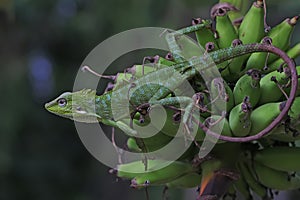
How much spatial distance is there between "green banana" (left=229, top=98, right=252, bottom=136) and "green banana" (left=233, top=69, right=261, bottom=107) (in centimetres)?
3

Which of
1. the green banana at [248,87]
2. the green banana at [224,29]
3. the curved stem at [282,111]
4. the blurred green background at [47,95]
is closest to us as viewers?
the curved stem at [282,111]

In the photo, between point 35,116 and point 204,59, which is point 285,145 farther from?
point 35,116

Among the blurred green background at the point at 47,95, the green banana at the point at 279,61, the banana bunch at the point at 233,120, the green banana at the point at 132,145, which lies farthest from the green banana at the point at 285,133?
the blurred green background at the point at 47,95

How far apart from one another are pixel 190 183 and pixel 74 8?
132 inches

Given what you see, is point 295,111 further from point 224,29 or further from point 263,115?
point 224,29

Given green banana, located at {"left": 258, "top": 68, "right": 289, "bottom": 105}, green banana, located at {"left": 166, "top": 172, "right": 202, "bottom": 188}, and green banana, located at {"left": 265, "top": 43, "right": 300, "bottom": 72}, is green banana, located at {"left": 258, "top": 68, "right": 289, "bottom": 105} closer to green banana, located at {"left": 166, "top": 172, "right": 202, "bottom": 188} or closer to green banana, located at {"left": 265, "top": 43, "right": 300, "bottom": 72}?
green banana, located at {"left": 265, "top": 43, "right": 300, "bottom": 72}

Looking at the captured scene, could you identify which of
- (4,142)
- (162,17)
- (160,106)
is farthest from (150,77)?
(4,142)

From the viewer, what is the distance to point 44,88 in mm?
5059

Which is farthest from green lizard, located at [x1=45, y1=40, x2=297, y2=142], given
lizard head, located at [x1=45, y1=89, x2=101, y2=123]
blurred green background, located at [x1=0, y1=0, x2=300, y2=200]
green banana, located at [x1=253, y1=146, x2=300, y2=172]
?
blurred green background, located at [x1=0, y1=0, x2=300, y2=200]

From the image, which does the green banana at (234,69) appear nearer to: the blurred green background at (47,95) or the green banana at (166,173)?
the green banana at (166,173)

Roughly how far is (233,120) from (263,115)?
2.1 inches

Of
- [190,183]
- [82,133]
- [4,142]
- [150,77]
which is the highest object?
[150,77]

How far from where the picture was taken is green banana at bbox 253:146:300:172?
98 cm

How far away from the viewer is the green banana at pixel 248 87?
35.9 inches
